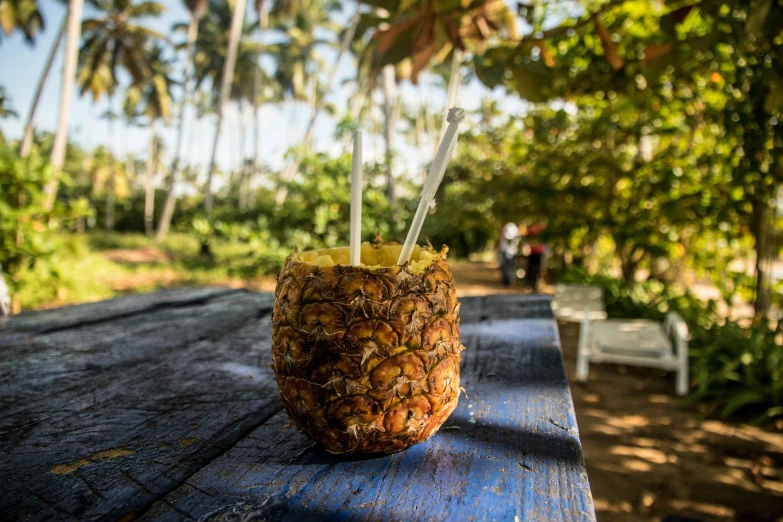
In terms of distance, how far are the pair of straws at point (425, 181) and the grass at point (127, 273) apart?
5.04 m

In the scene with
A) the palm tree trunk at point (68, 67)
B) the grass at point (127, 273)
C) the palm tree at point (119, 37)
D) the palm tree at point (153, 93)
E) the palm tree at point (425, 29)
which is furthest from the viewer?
the palm tree at point (153, 93)

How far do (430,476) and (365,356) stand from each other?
20 cm

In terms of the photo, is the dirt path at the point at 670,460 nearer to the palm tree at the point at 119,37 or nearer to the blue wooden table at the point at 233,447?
the blue wooden table at the point at 233,447

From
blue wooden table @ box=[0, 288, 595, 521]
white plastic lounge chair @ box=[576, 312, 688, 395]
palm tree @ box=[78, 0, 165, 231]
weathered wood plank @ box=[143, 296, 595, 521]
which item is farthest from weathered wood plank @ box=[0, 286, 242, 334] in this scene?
palm tree @ box=[78, 0, 165, 231]

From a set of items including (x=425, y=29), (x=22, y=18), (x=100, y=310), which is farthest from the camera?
(x=22, y=18)

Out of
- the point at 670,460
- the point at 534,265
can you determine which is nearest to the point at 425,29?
the point at 670,460

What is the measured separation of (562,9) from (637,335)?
2652 mm

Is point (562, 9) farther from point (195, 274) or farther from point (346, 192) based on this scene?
point (195, 274)

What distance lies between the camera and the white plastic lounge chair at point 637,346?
334 cm

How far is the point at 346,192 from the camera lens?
6137 millimetres

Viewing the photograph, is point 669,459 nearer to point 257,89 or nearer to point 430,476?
point 430,476

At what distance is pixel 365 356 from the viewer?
714 mm

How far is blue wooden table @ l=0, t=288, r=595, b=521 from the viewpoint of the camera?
0.62 meters

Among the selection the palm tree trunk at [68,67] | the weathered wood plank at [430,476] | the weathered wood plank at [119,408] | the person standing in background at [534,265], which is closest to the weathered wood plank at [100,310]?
the weathered wood plank at [119,408]
